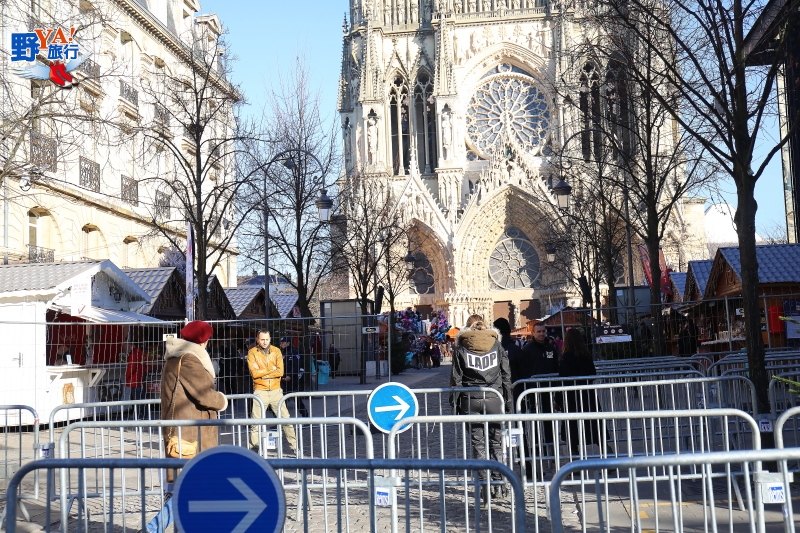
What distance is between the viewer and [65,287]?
53.0ft

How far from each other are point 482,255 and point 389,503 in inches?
1805

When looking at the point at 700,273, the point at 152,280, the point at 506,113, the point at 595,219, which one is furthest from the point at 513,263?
the point at 152,280

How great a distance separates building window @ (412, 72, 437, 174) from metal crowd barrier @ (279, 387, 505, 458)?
31.8 m

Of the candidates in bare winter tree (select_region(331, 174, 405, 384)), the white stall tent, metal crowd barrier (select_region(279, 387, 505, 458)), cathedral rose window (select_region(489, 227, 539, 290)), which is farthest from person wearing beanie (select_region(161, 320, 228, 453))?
cathedral rose window (select_region(489, 227, 539, 290))

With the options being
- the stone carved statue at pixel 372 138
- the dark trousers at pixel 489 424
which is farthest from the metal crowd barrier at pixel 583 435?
the stone carved statue at pixel 372 138

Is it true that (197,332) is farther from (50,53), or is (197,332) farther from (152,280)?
(152,280)

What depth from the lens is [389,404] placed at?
7738mm

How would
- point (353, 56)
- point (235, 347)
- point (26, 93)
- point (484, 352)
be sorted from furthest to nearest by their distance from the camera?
point (353, 56), point (26, 93), point (235, 347), point (484, 352)

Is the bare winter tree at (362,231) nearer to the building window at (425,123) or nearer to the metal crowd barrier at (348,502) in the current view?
the building window at (425,123)

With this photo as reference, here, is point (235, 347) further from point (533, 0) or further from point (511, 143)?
point (533, 0)

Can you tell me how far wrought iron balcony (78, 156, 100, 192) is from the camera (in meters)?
28.1

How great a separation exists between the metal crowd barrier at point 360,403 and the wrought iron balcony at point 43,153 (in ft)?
17.1

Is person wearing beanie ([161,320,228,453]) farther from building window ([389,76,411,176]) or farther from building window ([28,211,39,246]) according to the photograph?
building window ([389,76,411,176])

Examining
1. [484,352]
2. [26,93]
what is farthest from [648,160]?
[26,93]
